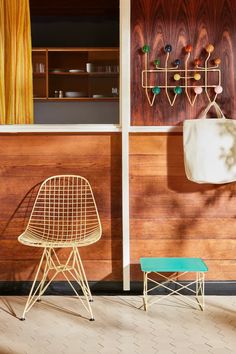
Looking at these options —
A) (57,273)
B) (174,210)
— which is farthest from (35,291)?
(174,210)

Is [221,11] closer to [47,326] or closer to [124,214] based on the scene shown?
[124,214]

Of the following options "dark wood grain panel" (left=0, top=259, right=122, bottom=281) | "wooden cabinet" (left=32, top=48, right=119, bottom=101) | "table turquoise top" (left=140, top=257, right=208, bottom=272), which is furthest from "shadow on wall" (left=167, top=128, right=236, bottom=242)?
"wooden cabinet" (left=32, top=48, right=119, bottom=101)

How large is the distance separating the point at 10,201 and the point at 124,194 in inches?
29.9

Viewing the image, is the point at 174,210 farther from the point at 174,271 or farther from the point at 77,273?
the point at 77,273

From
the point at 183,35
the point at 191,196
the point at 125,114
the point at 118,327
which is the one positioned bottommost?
the point at 118,327

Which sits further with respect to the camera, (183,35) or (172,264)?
(183,35)

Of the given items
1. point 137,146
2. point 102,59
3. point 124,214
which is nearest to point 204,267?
point 124,214

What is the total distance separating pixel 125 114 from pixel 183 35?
0.63 m

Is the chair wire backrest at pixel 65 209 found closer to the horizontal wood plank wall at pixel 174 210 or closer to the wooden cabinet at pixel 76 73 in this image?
the horizontal wood plank wall at pixel 174 210

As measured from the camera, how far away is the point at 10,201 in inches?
129

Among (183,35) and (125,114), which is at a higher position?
(183,35)

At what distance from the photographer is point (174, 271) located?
298 centimetres

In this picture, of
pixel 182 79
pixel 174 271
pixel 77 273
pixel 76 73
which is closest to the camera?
pixel 174 271

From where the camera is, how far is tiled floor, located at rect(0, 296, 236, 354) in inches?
101
